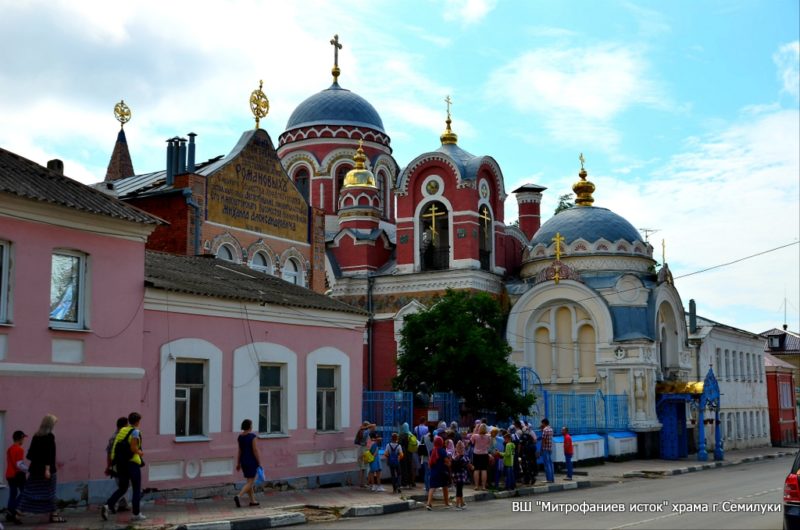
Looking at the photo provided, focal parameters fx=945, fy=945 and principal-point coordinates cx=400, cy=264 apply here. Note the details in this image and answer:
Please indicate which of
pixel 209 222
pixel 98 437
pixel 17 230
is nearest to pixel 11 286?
pixel 17 230

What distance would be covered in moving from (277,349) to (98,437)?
4.62 metres

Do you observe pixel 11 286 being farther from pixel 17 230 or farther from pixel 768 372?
pixel 768 372

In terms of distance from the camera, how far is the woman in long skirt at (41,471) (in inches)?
517

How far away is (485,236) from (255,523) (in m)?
26.8

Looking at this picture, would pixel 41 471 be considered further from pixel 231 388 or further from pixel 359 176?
pixel 359 176

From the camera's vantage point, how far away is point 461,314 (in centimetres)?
2786

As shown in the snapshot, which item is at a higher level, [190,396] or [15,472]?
[190,396]

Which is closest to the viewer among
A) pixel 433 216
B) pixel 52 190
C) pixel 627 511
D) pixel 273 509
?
pixel 52 190

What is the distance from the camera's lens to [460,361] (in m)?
26.8

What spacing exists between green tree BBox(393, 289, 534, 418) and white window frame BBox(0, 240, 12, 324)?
14697mm

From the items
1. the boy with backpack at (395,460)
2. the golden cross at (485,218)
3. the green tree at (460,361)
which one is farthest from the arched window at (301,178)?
the boy with backpack at (395,460)

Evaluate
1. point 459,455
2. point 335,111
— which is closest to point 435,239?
point 335,111

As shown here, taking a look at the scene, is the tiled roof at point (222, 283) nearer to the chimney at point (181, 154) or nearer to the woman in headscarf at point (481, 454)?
the woman in headscarf at point (481, 454)

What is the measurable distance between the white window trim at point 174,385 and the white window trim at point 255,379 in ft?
1.50
